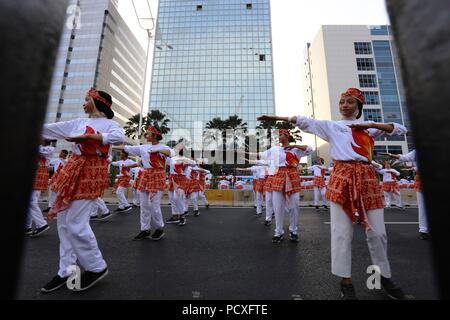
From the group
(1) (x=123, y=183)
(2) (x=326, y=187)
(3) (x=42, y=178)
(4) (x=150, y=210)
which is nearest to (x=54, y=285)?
(4) (x=150, y=210)

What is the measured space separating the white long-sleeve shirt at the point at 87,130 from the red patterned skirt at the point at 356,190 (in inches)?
99.0

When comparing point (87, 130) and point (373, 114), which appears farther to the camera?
point (373, 114)

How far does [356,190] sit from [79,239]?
2926 millimetres

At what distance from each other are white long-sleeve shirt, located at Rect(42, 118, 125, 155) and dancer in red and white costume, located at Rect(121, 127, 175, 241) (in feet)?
6.01

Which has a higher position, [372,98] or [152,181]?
[372,98]

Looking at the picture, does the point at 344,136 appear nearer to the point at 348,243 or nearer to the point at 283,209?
the point at 348,243

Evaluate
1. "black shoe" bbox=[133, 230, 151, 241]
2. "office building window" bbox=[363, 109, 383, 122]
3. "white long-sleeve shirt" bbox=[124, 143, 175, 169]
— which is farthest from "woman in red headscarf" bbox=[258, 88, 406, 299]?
"office building window" bbox=[363, 109, 383, 122]

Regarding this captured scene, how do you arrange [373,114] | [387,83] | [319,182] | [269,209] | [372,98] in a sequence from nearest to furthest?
[269,209] < [319,182] < [373,114] < [372,98] < [387,83]

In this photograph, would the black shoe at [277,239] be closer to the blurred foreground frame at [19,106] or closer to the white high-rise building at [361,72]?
the blurred foreground frame at [19,106]

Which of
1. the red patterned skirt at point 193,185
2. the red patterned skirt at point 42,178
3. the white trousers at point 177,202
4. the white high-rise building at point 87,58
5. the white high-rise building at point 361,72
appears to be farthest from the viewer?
the white high-rise building at point 87,58

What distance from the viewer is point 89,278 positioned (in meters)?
2.46

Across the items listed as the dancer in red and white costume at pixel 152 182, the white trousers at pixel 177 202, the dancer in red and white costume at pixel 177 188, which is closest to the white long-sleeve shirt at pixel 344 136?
the dancer in red and white costume at pixel 152 182

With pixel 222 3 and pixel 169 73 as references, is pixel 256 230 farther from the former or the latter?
pixel 222 3

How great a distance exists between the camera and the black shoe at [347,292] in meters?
2.13
